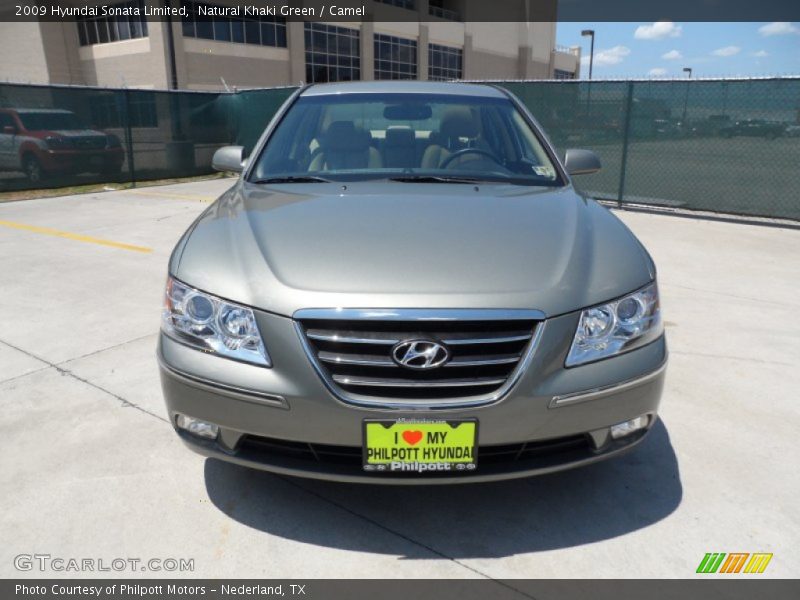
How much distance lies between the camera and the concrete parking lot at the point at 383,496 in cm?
223

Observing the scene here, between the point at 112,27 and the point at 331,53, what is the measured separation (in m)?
11.6

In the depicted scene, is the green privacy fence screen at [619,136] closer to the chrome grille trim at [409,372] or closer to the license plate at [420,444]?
the chrome grille trim at [409,372]

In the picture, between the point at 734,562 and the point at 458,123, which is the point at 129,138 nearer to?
the point at 458,123

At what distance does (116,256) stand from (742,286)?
615 centimetres

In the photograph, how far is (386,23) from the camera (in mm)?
39250

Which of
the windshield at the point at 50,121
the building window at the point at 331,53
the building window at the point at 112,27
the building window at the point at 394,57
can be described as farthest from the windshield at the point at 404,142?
the building window at the point at 394,57

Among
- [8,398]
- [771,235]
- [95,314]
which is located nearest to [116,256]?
[95,314]

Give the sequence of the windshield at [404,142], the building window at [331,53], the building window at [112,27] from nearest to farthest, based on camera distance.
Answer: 1. the windshield at [404,142]
2. the building window at [112,27]
3. the building window at [331,53]

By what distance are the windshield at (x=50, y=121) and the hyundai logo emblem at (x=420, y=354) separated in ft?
39.7

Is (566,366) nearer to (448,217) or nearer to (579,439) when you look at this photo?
(579,439)

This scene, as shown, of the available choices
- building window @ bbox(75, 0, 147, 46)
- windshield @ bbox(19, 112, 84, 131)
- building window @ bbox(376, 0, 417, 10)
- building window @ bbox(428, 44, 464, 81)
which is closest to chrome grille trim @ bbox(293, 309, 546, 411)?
windshield @ bbox(19, 112, 84, 131)

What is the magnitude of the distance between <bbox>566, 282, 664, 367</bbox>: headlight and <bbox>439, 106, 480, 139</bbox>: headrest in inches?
62.8

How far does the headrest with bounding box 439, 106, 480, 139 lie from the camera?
11.6ft

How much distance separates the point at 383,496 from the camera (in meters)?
2.54
